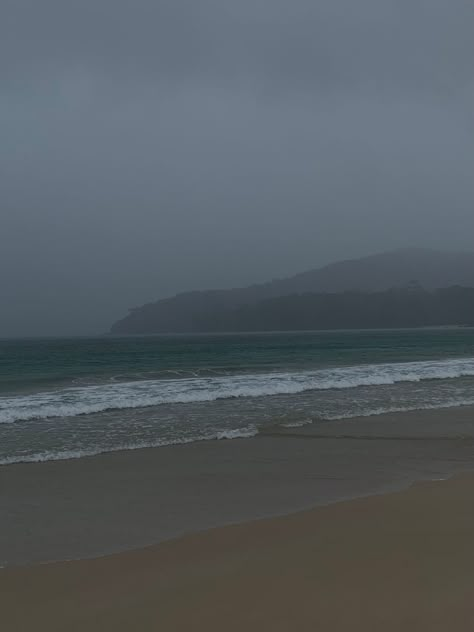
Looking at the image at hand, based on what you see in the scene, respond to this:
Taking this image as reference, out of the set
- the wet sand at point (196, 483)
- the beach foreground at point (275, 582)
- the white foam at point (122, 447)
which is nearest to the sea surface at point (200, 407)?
the white foam at point (122, 447)

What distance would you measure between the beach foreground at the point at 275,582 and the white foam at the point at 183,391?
10443 mm

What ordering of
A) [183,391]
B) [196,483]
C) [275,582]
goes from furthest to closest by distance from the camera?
[183,391]
[196,483]
[275,582]

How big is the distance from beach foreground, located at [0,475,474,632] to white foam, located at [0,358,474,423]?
10.4 metres

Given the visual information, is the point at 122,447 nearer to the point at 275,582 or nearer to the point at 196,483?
the point at 196,483

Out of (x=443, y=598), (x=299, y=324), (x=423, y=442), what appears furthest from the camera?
(x=299, y=324)

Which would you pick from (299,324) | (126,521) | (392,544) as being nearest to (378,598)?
(392,544)

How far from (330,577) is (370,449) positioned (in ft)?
18.7

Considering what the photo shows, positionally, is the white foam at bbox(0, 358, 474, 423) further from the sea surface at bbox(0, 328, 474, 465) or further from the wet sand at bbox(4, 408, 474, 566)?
the wet sand at bbox(4, 408, 474, 566)

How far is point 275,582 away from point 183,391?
15090 mm

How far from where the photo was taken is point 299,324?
19762 cm

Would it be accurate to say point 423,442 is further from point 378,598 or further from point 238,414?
point 378,598

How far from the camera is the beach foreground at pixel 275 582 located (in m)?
3.52

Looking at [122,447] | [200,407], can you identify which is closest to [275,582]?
[122,447]

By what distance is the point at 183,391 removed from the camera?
1895 centimetres
